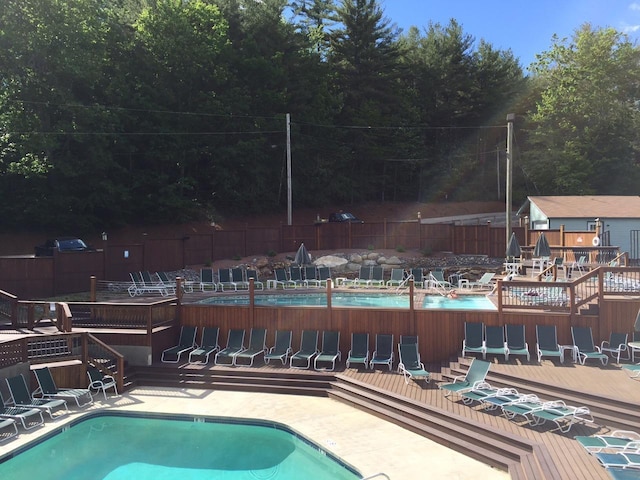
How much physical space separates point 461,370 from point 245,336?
612 centimetres


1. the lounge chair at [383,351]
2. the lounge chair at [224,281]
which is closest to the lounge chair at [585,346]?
the lounge chair at [383,351]

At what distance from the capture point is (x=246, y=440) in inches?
385

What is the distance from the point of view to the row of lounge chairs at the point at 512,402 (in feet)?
28.1

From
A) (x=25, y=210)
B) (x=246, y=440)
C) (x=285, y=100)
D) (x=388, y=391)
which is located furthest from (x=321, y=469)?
(x=285, y=100)

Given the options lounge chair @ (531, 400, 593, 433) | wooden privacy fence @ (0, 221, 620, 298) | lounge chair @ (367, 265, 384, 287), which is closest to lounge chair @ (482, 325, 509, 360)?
lounge chair @ (531, 400, 593, 433)

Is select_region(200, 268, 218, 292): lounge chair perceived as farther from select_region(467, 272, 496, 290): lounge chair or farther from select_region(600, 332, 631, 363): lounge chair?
select_region(600, 332, 631, 363): lounge chair

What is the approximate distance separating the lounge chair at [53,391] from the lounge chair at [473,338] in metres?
9.22

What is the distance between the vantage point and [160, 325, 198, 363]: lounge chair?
45.0 feet

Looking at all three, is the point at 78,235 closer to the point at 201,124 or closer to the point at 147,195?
the point at 147,195

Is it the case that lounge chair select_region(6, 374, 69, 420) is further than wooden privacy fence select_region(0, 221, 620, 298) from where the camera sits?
No

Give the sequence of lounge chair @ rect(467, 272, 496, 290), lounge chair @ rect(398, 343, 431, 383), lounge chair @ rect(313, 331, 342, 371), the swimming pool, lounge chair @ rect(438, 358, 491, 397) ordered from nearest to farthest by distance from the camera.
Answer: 1. the swimming pool
2. lounge chair @ rect(438, 358, 491, 397)
3. lounge chair @ rect(398, 343, 431, 383)
4. lounge chair @ rect(313, 331, 342, 371)
5. lounge chair @ rect(467, 272, 496, 290)

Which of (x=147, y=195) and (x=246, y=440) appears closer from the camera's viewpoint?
(x=246, y=440)

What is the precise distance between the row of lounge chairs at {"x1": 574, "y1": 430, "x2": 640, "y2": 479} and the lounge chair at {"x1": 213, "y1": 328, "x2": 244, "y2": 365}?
879cm

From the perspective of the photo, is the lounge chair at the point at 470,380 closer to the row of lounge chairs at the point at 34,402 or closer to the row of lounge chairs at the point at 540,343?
the row of lounge chairs at the point at 540,343
